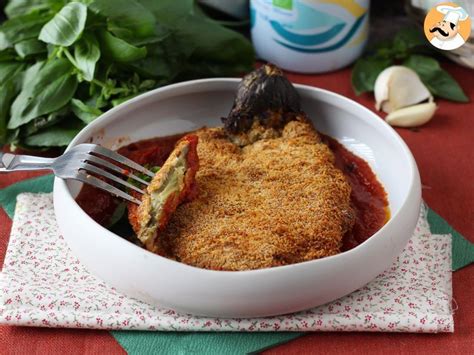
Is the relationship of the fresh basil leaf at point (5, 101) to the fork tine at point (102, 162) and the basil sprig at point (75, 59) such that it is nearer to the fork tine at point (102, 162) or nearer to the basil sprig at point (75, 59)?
the basil sprig at point (75, 59)

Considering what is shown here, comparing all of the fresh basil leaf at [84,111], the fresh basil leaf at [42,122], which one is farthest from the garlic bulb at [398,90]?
the fresh basil leaf at [42,122]

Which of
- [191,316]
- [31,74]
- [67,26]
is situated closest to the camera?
[191,316]

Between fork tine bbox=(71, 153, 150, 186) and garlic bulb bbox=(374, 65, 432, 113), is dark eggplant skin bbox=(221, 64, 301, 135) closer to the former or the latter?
fork tine bbox=(71, 153, 150, 186)

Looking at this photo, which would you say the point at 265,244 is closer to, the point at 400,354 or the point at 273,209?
the point at 273,209

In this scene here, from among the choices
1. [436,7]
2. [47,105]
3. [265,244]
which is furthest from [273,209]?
[436,7]

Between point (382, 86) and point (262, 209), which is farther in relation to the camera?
point (382, 86)

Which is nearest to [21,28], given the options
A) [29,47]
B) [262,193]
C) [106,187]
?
[29,47]

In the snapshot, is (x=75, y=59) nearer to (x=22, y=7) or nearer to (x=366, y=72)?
(x=22, y=7)
